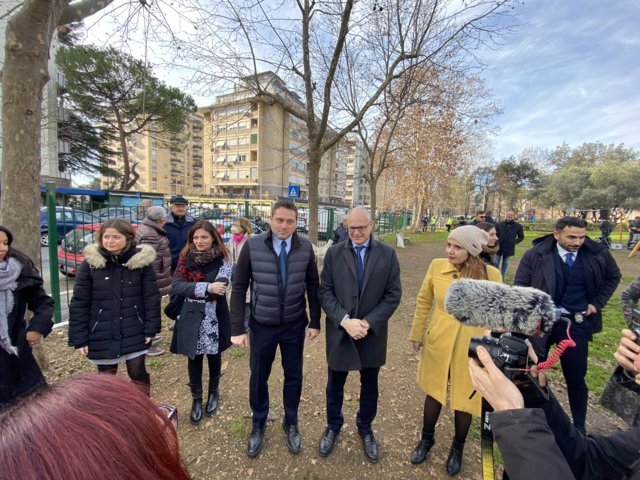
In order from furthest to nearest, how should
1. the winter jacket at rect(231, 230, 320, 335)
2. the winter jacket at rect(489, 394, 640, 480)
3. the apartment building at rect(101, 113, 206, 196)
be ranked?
the apartment building at rect(101, 113, 206, 196), the winter jacket at rect(231, 230, 320, 335), the winter jacket at rect(489, 394, 640, 480)

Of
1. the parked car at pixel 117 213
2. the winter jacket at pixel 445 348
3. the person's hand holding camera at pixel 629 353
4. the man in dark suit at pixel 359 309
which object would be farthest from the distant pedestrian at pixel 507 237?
the parked car at pixel 117 213

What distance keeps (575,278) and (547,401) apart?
2.49 meters

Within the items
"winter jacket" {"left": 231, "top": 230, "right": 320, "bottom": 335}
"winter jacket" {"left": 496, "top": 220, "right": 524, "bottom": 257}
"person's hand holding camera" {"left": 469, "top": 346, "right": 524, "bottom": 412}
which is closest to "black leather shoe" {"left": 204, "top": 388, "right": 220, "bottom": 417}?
"winter jacket" {"left": 231, "top": 230, "right": 320, "bottom": 335}

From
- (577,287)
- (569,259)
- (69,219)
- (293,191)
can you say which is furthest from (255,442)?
(293,191)

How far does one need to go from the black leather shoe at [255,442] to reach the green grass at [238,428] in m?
0.16

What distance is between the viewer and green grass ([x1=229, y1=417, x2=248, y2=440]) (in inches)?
105

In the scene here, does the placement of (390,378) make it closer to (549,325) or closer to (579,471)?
(579,471)

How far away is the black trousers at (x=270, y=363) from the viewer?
2.48m

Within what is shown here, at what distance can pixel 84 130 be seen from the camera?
2206cm

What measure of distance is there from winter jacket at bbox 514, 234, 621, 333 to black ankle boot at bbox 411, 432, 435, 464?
5.82 ft

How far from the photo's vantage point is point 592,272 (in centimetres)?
277

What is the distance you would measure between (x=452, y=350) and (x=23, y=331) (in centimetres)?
342

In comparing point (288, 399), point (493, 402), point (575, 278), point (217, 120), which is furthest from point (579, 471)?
point (217, 120)

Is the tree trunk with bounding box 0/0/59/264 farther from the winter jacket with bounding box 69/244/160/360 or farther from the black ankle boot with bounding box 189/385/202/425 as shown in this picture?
the black ankle boot with bounding box 189/385/202/425
